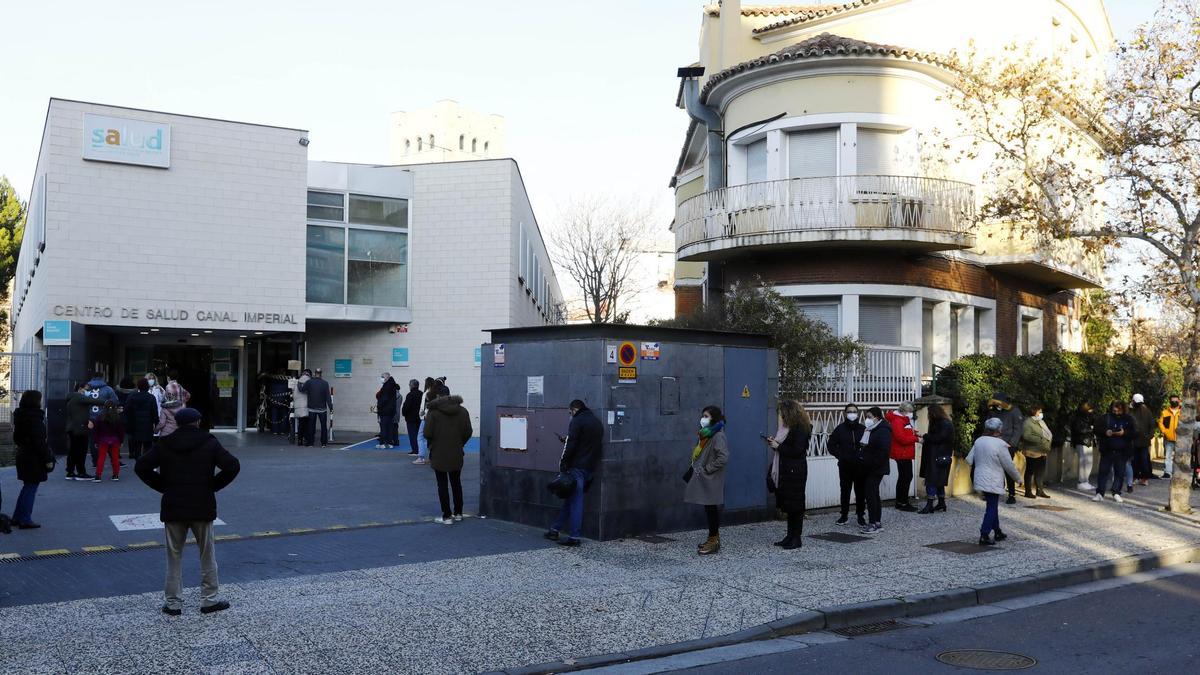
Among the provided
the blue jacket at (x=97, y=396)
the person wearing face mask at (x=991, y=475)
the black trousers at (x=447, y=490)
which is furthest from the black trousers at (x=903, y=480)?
the blue jacket at (x=97, y=396)

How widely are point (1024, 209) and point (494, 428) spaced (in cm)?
966

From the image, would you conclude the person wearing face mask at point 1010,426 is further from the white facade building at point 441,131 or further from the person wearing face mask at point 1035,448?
the white facade building at point 441,131

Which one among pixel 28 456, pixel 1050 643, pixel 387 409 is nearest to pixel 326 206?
pixel 387 409

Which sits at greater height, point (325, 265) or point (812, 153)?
point (812, 153)

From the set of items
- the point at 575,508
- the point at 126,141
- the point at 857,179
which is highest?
the point at 126,141

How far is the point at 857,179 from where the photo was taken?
1845 centimetres

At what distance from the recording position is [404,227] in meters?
27.5

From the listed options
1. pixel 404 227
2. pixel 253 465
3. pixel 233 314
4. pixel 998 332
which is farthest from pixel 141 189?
pixel 998 332

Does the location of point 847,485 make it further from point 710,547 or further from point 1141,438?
point 1141,438

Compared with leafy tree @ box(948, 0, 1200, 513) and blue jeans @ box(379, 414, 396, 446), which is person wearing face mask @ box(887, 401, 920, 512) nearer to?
leafy tree @ box(948, 0, 1200, 513)

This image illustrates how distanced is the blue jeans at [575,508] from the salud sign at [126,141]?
681 inches

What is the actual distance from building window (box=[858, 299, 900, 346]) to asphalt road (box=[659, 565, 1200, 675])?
10189 millimetres

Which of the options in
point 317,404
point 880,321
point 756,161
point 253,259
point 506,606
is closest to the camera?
point 506,606

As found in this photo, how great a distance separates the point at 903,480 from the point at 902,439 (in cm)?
70
